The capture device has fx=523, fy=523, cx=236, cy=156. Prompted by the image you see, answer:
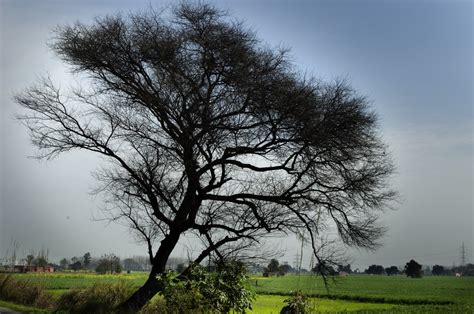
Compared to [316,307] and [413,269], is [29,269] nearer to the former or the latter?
[316,307]

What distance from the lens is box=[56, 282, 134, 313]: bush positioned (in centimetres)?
1748

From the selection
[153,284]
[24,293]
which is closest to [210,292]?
[153,284]

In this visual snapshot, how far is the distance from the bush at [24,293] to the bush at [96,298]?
99 cm

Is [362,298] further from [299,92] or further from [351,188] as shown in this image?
[299,92]

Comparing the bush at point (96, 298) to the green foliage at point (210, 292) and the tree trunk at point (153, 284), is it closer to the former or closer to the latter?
the tree trunk at point (153, 284)

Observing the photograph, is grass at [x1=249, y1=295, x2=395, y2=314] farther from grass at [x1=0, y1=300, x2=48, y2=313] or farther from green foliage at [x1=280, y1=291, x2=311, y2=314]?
grass at [x1=0, y1=300, x2=48, y2=313]

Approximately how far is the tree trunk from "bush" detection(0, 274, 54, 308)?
14.2 feet

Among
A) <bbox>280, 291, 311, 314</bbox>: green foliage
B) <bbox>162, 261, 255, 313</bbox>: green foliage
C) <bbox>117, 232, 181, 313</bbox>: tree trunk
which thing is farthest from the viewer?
<bbox>117, 232, 181, 313</bbox>: tree trunk

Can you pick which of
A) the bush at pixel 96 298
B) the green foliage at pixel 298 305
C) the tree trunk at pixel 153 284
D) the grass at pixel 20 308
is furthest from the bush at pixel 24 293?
the green foliage at pixel 298 305

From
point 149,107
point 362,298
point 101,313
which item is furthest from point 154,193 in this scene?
point 362,298

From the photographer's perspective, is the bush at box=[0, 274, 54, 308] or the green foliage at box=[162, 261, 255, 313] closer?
the green foliage at box=[162, 261, 255, 313]

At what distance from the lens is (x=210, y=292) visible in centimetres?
1011

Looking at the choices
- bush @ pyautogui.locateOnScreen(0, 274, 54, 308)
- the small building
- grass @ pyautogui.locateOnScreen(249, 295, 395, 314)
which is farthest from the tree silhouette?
A: bush @ pyautogui.locateOnScreen(0, 274, 54, 308)

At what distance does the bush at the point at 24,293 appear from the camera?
20.5 m
